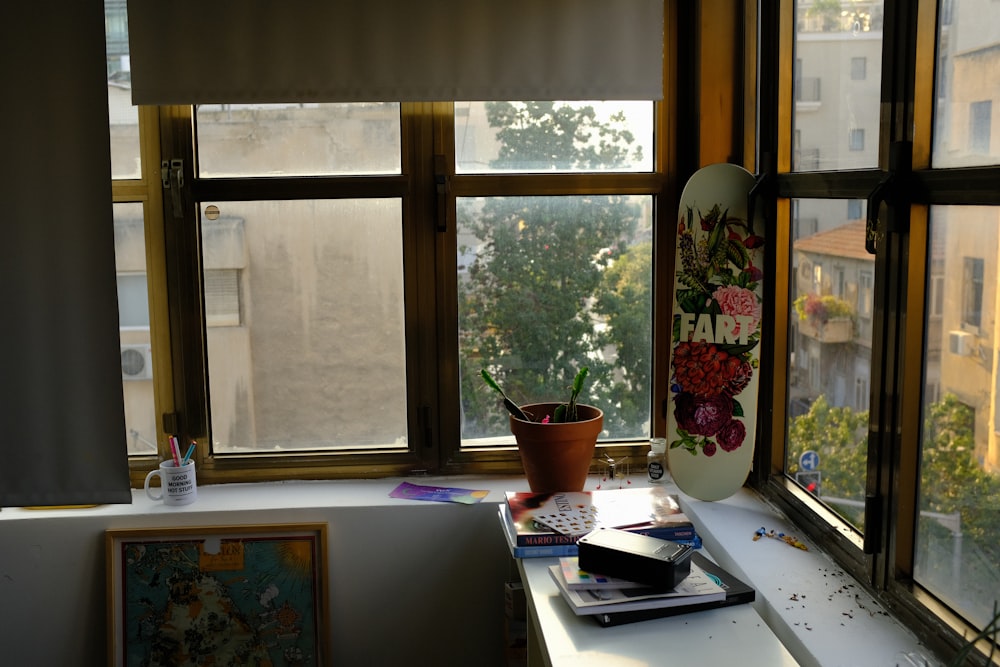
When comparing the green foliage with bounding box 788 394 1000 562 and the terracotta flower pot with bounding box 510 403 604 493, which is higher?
the green foliage with bounding box 788 394 1000 562

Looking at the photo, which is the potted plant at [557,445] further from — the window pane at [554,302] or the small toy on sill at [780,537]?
the small toy on sill at [780,537]

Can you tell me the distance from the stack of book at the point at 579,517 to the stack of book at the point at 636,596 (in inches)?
7.6

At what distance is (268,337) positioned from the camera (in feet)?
9.05

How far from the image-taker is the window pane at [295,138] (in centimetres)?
267

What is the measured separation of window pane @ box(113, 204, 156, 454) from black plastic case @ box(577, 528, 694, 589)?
1463 millimetres

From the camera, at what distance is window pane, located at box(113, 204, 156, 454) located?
8.90 ft

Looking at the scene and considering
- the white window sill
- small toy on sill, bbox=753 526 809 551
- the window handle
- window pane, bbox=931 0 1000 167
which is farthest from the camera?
the window handle

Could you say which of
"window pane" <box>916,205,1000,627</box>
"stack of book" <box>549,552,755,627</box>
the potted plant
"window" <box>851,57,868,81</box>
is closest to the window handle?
"window" <box>851,57,868,81</box>

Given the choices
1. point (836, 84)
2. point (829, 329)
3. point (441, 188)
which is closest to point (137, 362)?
point (441, 188)

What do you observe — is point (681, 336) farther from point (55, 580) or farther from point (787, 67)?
point (55, 580)

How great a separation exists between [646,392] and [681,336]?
0.41 metres

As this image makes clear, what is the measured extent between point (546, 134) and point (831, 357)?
1044mm

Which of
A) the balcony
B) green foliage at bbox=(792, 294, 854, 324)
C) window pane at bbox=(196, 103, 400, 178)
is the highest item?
window pane at bbox=(196, 103, 400, 178)

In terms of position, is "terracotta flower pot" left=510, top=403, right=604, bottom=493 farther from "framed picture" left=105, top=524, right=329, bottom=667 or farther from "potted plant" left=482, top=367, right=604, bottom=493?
"framed picture" left=105, top=524, right=329, bottom=667
